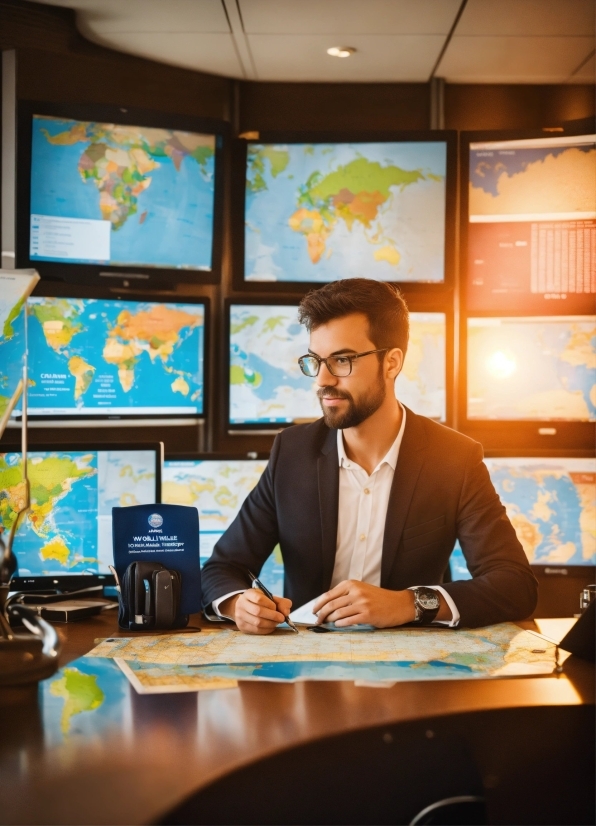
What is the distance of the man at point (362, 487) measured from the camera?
2156 mm

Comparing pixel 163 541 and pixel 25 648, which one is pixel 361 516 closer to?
pixel 163 541

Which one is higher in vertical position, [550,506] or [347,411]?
[347,411]

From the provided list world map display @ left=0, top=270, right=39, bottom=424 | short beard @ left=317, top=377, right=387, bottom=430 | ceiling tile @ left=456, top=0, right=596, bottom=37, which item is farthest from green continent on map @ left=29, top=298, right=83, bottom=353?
ceiling tile @ left=456, top=0, right=596, bottom=37

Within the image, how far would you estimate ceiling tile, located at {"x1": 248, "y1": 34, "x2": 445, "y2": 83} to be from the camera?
2.70 metres

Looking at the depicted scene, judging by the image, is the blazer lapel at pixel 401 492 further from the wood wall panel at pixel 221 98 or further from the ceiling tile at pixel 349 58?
the ceiling tile at pixel 349 58

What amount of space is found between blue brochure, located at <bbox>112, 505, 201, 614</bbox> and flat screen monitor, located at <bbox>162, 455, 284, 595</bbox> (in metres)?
0.71

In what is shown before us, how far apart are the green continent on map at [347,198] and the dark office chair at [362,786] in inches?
72.9

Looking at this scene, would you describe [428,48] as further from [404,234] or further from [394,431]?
[394,431]

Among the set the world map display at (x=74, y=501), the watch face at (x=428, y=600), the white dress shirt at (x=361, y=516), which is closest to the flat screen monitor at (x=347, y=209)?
the white dress shirt at (x=361, y=516)

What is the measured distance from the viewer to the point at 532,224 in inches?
110

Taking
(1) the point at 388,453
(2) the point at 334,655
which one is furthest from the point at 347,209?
(2) the point at 334,655

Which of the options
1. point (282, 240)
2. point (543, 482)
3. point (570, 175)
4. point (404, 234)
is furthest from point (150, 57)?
point (543, 482)

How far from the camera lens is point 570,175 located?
278cm

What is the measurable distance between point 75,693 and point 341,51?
2355mm
